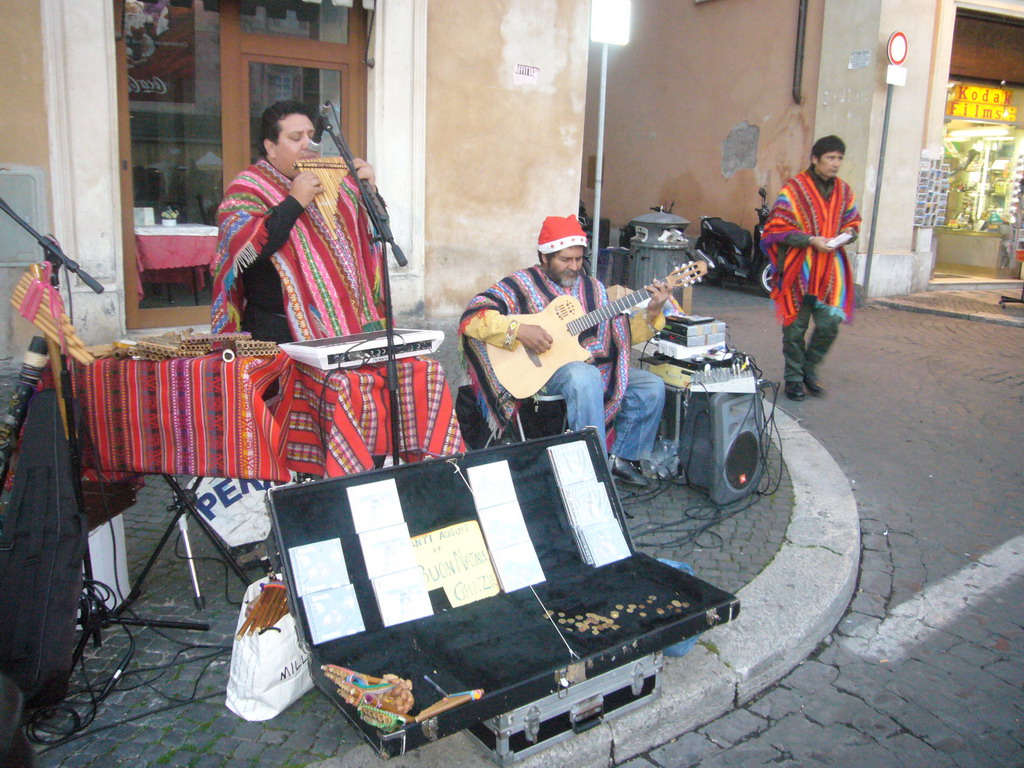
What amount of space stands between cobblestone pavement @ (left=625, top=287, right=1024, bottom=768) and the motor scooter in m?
4.44

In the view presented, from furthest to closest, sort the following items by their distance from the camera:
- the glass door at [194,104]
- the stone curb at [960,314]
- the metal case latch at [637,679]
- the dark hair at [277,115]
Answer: the stone curb at [960,314] < the glass door at [194,104] < the dark hair at [277,115] < the metal case latch at [637,679]

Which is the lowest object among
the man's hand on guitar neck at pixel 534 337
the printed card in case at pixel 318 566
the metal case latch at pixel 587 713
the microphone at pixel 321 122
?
the metal case latch at pixel 587 713

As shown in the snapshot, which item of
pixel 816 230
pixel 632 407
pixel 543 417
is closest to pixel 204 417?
pixel 543 417

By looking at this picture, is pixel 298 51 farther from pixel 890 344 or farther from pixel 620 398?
pixel 890 344

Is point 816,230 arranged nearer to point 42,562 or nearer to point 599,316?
point 599,316

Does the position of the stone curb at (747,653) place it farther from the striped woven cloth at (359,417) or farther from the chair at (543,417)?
the chair at (543,417)

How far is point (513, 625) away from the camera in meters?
2.67

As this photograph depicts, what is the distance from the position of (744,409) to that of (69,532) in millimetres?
2926

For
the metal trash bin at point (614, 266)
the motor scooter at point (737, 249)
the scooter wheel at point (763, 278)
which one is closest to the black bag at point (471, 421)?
the metal trash bin at point (614, 266)

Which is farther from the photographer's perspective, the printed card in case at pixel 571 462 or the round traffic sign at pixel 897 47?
the round traffic sign at pixel 897 47

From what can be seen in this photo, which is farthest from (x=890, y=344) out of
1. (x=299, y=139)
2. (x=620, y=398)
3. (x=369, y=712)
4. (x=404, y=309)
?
(x=369, y=712)

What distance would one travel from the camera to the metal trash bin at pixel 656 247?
848 cm

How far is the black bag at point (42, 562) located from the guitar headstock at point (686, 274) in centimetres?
266

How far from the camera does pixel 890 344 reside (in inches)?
321
